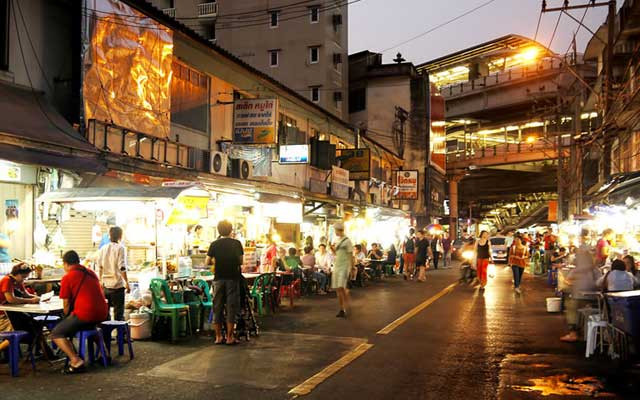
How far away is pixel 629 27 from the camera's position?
76.5 ft

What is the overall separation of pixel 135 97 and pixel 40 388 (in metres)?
8.52

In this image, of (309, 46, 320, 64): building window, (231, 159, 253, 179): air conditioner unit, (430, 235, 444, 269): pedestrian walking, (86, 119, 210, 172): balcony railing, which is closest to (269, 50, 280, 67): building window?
(309, 46, 320, 64): building window

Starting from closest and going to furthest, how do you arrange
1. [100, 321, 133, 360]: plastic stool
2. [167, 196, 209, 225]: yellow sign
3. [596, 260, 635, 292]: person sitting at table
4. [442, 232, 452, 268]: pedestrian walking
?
[100, 321, 133, 360]: plastic stool
[596, 260, 635, 292]: person sitting at table
[167, 196, 209, 225]: yellow sign
[442, 232, 452, 268]: pedestrian walking

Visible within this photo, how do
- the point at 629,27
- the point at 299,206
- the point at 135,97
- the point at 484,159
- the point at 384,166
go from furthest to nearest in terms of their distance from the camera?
the point at 484,159 → the point at 384,166 → the point at 629,27 → the point at 299,206 → the point at 135,97

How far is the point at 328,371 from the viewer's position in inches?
320

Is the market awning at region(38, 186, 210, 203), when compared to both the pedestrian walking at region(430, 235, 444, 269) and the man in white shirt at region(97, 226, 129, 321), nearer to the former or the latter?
the man in white shirt at region(97, 226, 129, 321)

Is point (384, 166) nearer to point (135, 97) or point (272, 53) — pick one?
point (272, 53)

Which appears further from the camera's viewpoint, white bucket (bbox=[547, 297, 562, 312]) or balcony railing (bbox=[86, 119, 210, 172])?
white bucket (bbox=[547, 297, 562, 312])

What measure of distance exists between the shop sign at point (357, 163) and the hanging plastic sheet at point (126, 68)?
14.8 m

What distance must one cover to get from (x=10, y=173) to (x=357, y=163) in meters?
19.2

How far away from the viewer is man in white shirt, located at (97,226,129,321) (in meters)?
10.1

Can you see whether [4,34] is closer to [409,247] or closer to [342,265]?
[342,265]

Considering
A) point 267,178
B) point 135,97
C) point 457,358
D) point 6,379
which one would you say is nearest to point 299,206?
Answer: point 267,178

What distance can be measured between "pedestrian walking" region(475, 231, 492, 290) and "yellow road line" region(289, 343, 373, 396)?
35.5 ft
